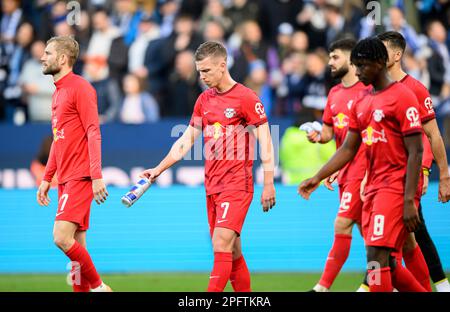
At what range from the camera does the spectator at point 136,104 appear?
629 inches

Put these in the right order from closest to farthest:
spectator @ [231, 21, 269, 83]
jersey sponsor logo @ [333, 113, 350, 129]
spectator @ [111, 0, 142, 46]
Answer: jersey sponsor logo @ [333, 113, 350, 129]
spectator @ [231, 21, 269, 83]
spectator @ [111, 0, 142, 46]

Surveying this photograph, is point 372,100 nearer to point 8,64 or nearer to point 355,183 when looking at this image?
point 355,183

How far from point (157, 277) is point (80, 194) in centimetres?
327

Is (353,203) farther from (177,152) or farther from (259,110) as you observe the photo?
(177,152)

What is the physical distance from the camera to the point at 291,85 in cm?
1598

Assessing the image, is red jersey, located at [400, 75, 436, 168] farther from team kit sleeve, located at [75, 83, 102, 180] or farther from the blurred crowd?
the blurred crowd

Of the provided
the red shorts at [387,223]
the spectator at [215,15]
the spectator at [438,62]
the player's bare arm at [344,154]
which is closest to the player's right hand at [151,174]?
the player's bare arm at [344,154]

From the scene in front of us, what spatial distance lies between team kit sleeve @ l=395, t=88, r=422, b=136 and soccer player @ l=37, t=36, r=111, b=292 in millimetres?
2790

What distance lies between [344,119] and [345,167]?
463 millimetres

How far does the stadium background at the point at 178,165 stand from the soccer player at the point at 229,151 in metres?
2.37

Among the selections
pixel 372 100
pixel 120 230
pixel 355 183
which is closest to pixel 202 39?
pixel 120 230

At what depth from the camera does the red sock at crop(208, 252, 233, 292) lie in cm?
845

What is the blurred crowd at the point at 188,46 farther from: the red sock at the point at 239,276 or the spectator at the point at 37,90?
the red sock at the point at 239,276

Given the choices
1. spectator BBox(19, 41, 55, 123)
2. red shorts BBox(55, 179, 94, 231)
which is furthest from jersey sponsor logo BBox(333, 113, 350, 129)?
spectator BBox(19, 41, 55, 123)
